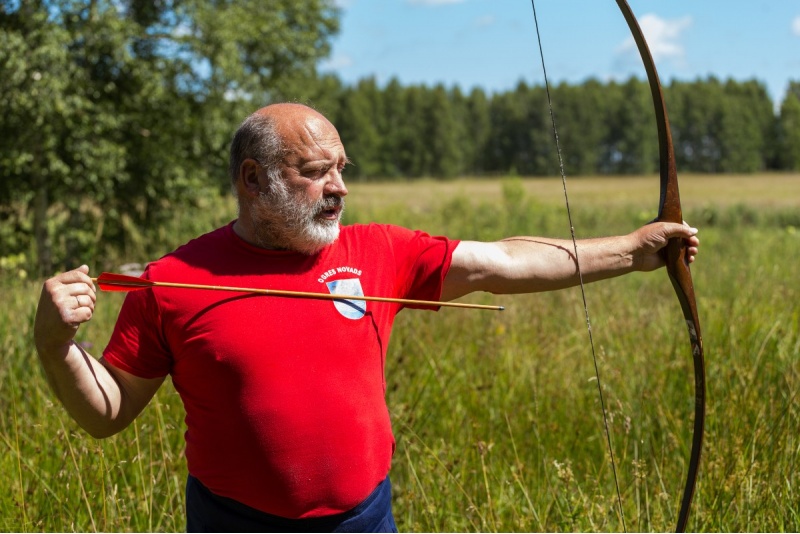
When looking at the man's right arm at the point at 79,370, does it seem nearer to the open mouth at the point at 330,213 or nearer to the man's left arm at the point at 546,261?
the open mouth at the point at 330,213

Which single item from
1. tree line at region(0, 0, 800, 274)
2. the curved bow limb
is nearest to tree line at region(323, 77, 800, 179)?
tree line at region(0, 0, 800, 274)

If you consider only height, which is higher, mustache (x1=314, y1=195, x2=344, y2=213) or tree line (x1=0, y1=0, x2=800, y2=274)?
tree line (x1=0, y1=0, x2=800, y2=274)

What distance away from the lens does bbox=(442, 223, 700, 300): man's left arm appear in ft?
7.88

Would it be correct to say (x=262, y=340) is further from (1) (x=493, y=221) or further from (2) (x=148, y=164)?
(1) (x=493, y=221)

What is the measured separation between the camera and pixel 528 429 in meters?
3.86

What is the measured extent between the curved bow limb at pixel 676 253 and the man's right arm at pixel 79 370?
5.25ft

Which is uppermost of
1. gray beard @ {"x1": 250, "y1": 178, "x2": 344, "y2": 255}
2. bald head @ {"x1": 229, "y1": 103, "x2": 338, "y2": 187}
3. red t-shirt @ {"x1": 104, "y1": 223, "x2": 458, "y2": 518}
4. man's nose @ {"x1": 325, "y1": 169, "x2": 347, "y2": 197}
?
bald head @ {"x1": 229, "y1": 103, "x2": 338, "y2": 187}

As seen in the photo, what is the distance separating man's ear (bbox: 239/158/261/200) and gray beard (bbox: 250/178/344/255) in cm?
4

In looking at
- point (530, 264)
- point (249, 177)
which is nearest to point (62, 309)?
point (249, 177)

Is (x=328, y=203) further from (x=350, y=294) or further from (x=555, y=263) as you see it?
(x=555, y=263)

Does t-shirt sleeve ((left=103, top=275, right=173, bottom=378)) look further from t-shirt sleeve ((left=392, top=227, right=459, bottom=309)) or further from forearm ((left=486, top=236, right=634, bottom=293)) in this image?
forearm ((left=486, top=236, right=634, bottom=293))

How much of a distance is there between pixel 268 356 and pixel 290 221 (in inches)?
14.4

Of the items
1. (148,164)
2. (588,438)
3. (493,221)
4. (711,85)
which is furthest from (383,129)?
(588,438)

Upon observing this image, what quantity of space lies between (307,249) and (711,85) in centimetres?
8158
